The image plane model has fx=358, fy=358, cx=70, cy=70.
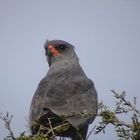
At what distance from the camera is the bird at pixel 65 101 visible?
6361 mm

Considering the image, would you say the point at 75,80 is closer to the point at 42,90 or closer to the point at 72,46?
the point at 42,90

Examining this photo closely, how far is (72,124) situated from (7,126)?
8.39ft

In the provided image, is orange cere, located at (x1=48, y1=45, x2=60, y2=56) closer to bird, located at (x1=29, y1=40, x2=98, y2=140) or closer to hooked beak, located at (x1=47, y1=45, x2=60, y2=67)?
hooked beak, located at (x1=47, y1=45, x2=60, y2=67)

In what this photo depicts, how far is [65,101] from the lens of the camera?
283 inches

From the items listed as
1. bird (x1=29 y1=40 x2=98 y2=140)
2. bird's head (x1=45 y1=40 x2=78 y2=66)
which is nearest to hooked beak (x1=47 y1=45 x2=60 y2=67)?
bird's head (x1=45 y1=40 x2=78 y2=66)

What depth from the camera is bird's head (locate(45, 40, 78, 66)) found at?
11.5 metres

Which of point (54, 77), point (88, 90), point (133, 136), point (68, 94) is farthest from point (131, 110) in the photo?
point (54, 77)

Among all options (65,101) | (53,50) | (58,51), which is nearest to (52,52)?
(53,50)

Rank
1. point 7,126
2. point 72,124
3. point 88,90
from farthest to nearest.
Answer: point 88,90 < point 72,124 < point 7,126

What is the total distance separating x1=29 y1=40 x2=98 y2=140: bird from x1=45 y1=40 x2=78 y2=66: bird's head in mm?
968

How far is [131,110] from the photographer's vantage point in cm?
345

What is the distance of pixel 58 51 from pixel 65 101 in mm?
4706

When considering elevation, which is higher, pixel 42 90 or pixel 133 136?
pixel 133 136

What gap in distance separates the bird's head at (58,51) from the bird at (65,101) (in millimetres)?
968
